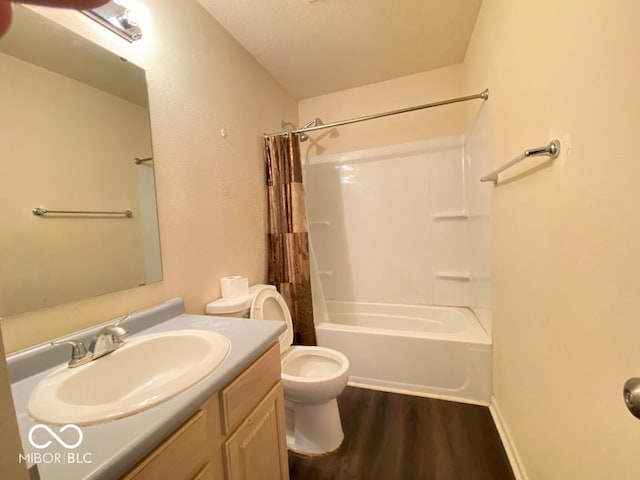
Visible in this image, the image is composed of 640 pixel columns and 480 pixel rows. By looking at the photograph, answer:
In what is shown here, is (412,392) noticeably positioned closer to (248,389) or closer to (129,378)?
(248,389)

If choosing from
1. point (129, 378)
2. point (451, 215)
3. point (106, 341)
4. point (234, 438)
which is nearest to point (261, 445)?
point (234, 438)

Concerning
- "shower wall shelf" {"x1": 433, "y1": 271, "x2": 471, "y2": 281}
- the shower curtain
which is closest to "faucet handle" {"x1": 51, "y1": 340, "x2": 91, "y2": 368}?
the shower curtain

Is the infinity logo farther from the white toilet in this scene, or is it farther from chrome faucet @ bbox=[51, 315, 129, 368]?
the white toilet

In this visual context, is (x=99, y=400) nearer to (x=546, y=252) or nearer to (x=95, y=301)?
(x=95, y=301)

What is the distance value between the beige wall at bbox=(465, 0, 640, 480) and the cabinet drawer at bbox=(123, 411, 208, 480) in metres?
0.96

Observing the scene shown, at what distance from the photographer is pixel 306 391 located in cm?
133

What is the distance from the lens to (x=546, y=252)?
92 centimetres

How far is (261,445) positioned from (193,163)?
1.28 meters

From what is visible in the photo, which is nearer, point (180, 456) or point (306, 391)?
Result: point (180, 456)

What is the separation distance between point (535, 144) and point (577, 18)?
0.37 m

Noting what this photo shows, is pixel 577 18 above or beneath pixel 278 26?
beneath

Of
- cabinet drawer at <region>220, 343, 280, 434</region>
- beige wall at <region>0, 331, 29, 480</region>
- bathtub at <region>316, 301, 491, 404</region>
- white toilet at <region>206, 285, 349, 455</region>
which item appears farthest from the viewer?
bathtub at <region>316, 301, 491, 404</region>

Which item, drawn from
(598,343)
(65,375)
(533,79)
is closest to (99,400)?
(65,375)

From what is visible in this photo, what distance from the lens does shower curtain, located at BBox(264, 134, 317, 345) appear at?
195 cm
